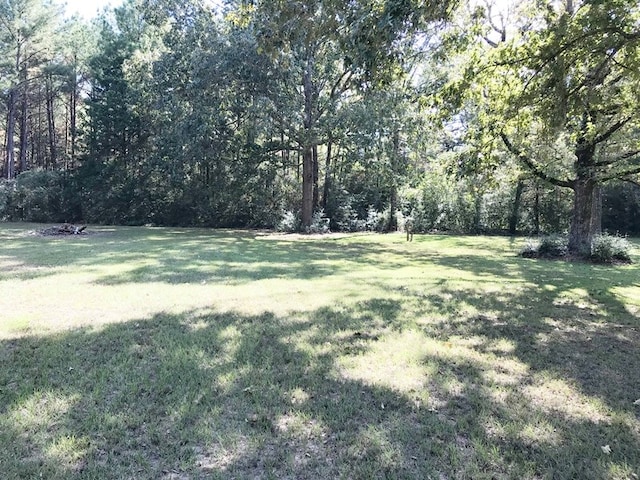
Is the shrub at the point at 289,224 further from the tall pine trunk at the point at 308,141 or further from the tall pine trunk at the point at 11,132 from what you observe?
the tall pine trunk at the point at 11,132

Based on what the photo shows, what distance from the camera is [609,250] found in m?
11.4

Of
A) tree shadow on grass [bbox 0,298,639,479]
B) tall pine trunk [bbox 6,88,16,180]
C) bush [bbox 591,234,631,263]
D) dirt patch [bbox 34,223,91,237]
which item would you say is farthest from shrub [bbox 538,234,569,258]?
tall pine trunk [bbox 6,88,16,180]

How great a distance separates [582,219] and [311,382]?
1147 centimetres

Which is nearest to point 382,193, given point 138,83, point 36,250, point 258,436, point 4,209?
point 138,83

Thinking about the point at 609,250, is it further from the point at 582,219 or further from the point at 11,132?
the point at 11,132

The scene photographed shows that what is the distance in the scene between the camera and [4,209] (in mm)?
23250

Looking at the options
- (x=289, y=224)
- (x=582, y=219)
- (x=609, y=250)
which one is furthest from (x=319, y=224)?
(x=609, y=250)

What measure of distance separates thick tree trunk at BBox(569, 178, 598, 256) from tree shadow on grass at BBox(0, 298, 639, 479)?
9629 mm

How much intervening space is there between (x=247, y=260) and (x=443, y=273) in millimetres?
4105

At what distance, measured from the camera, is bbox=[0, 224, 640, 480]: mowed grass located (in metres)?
2.39

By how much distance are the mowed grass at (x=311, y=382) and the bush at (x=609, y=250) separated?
568 cm

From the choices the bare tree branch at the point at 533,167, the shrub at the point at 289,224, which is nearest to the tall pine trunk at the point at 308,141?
the shrub at the point at 289,224

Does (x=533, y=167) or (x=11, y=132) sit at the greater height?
(x=11, y=132)

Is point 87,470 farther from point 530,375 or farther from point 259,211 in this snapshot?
point 259,211
